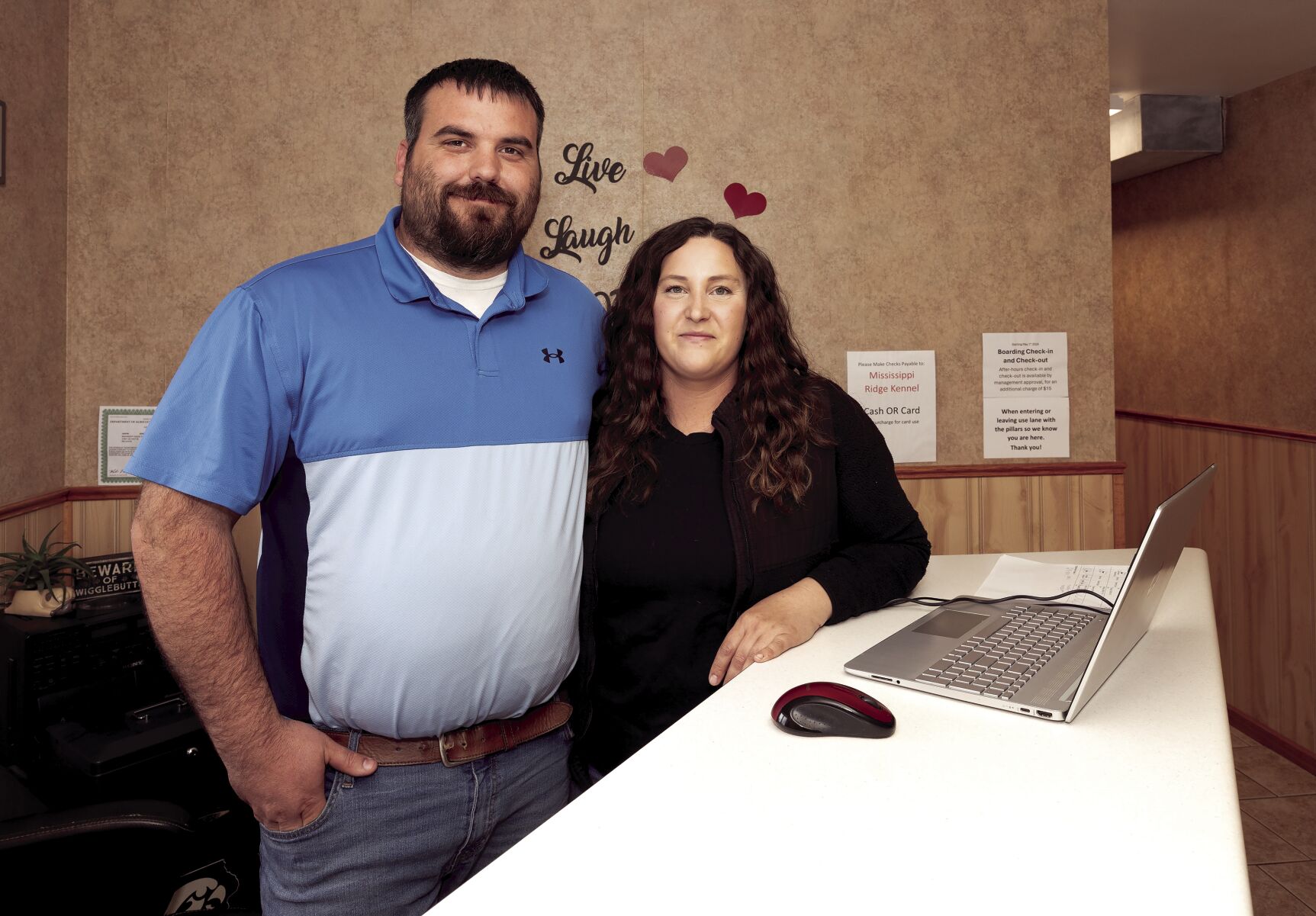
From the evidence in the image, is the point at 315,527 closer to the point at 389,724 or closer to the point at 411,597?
the point at 411,597

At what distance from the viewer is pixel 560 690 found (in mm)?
1557

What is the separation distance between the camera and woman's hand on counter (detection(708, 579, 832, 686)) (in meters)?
1.30

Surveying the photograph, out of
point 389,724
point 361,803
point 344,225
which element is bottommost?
point 361,803

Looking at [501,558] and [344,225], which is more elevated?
[344,225]

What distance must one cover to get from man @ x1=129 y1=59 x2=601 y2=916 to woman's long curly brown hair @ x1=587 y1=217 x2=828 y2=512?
0.50 feet

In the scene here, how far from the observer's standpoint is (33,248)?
2.45m

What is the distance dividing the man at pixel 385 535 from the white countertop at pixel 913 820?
40 cm

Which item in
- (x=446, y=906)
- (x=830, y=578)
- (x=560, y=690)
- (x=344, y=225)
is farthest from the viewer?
(x=344, y=225)

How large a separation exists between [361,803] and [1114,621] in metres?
1.02

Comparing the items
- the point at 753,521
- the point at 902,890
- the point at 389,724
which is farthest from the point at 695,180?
the point at 902,890

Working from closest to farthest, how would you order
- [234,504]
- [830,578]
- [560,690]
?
1. [234,504]
2. [830,578]
3. [560,690]

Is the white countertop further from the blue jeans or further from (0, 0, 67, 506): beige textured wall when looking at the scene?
(0, 0, 67, 506): beige textured wall

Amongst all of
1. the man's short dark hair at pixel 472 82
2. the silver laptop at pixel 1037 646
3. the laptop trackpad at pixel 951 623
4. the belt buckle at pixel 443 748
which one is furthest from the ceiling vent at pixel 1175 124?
the belt buckle at pixel 443 748

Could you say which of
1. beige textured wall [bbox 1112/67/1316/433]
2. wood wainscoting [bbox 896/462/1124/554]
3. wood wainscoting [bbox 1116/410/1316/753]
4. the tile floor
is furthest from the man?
beige textured wall [bbox 1112/67/1316/433]
